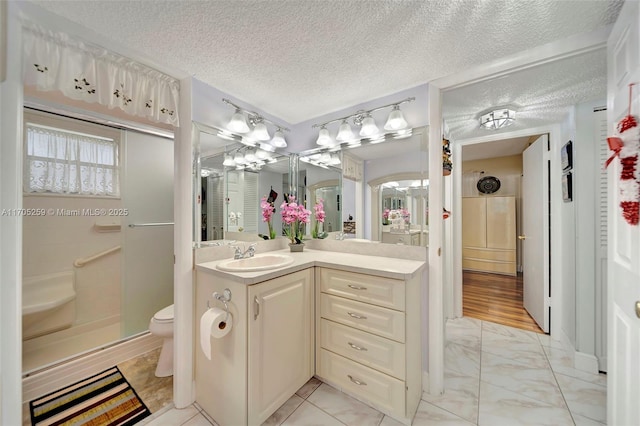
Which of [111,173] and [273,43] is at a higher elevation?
[273,43]

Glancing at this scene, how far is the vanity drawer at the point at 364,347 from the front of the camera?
4.59ft

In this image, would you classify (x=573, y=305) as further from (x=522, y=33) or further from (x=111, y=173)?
(x=111, y=173)

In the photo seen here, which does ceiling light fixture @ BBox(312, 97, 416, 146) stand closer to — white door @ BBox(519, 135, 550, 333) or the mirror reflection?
the mirror reflection

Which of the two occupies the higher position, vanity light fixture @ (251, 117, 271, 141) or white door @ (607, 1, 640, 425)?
vanity light fixture @ (251, 117, 271, 141)

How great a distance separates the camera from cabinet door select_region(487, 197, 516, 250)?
446 centimetres

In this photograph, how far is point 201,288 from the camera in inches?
62.4

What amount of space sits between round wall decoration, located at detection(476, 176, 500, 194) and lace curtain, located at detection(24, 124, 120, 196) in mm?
5817

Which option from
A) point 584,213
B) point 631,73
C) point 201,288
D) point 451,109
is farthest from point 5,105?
point 584,213

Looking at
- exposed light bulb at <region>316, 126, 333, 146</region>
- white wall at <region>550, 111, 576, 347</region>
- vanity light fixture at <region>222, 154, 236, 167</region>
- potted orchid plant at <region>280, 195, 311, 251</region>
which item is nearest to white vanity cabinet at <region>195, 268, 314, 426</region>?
potted orchid plant at <region>280, 195, 311, 251</region>

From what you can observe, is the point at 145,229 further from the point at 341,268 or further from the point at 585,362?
the point at 585,362

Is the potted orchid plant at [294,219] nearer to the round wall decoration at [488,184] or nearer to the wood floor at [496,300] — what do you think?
the wood floor at [496,300]

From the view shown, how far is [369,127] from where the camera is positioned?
6.57 feet

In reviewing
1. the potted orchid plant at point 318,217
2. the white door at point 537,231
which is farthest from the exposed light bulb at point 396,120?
the white door at point 537,231

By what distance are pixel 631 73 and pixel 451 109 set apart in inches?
47.7
